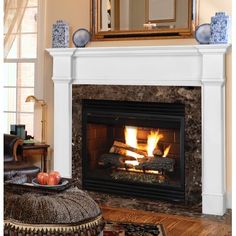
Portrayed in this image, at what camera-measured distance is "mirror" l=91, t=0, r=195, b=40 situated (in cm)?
425

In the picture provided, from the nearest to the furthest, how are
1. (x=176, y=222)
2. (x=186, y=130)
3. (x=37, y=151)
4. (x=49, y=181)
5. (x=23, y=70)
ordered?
(x=49, y=181), (x=176, y=222), (x=186, y=130), (x=37, y=151), (x=23, y=70)

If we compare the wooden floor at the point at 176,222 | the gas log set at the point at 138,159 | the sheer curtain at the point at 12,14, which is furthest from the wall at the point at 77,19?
the gas log set at the point at 138,159

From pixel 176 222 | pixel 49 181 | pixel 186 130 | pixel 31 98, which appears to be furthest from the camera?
pixel 31 98

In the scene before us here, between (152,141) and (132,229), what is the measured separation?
52.7 inches

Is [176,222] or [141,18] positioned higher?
[141,18]

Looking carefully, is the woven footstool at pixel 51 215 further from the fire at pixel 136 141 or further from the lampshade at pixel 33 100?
the lampshade at pixel 33 100

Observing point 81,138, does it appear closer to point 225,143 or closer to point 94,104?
point 94,104

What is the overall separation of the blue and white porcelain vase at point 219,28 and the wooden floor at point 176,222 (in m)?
1.67

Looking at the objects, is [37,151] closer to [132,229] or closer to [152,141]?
[152,141]

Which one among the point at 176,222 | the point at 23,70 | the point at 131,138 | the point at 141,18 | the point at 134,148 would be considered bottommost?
the point at 176,222

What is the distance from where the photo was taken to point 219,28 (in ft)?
13.1

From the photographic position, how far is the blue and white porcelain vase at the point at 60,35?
477 centimetres

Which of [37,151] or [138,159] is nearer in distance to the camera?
[138,159]

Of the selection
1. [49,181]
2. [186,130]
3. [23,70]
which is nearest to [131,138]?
[186,130]
